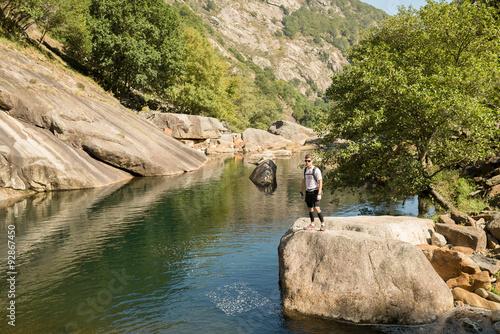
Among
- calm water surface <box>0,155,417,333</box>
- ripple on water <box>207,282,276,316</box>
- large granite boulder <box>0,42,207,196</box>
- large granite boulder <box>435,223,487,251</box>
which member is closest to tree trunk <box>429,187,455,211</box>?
large granite boulder <box>435,223,487,251</box>

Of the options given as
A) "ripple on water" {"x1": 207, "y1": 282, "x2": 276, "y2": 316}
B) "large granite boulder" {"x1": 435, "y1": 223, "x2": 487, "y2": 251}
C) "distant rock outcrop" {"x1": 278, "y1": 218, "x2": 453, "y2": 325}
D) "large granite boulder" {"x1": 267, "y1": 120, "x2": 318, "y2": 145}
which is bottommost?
"ripple on water" {"x1": 207, "y1": 282, "x2": 276, "y2": 316}

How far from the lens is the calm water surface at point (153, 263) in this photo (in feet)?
35.1

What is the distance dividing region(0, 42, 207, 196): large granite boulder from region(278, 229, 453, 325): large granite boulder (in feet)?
88.8

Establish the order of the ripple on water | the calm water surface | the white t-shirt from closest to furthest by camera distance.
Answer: the calm water surface
the ripple on water
the white t-shirt

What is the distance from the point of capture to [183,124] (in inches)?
2176

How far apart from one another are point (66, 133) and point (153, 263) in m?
24.2

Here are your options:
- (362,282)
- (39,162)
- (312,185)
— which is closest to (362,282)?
(362,282)

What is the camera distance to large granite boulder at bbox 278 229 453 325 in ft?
32.7

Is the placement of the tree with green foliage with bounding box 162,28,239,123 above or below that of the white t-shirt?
above

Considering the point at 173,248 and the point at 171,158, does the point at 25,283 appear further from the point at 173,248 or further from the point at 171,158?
the point at 171,158

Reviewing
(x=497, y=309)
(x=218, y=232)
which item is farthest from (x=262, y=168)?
(x=497, y=309)

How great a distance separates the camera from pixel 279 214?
2455cm

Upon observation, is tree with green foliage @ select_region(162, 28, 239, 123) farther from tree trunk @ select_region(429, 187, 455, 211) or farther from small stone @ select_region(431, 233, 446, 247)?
small stone @ select_region(431, 233, 446, 247)

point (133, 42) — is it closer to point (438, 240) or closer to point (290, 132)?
point (438, 240)
